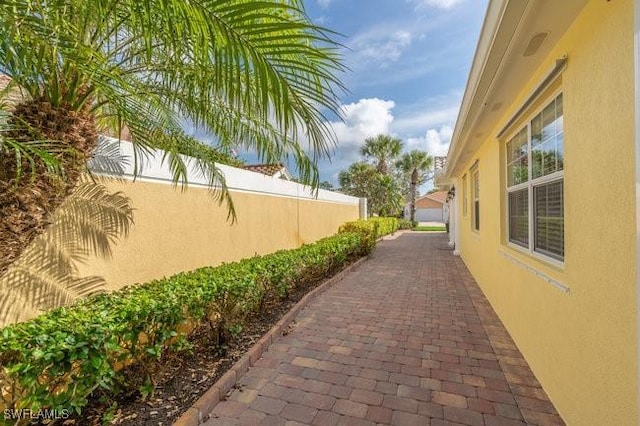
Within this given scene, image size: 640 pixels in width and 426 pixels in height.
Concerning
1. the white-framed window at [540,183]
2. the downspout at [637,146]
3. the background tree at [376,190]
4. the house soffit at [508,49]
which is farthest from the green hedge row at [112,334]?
the background tree at [376,190]

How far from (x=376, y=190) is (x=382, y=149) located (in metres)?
5.40

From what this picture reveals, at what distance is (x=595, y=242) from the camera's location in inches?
87.5

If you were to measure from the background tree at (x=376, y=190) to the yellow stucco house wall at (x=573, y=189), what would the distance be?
25.2 metres

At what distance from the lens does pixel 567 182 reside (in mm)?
2691

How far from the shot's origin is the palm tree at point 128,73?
182cm

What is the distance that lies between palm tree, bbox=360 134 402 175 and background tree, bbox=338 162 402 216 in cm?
197

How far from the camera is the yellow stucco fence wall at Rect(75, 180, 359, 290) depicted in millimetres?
3967

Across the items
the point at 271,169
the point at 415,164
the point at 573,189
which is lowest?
the point at 573,189

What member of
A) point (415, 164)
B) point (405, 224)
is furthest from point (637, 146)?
point (415, 164)

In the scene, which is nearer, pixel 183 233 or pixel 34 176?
pixel 34 176

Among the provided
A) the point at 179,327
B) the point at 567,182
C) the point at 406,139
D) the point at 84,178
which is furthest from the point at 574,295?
the point at 406,139

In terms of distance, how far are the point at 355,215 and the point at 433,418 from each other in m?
17.0

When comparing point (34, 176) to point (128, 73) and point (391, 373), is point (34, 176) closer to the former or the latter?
point (128, 73)

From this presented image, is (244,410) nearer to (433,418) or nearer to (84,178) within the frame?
(433,418)
